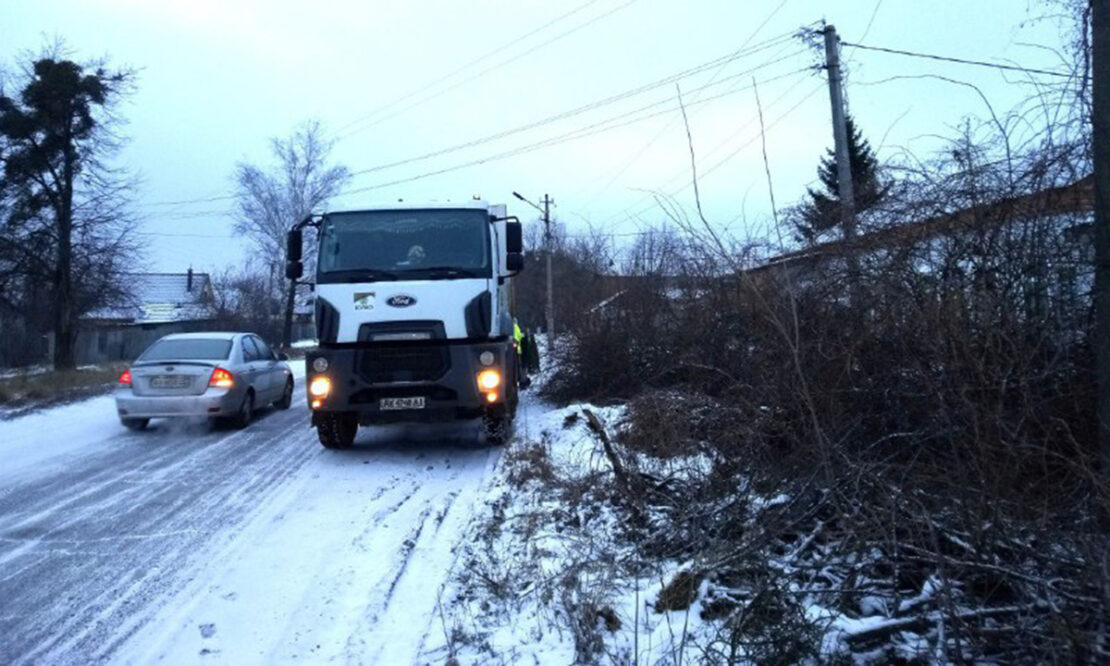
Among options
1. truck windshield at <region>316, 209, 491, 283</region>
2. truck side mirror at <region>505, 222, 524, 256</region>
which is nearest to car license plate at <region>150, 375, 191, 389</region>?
truck windshield at <region>316, 209, 491, 283</region>

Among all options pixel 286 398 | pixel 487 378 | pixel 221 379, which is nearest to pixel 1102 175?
pixel 487 378

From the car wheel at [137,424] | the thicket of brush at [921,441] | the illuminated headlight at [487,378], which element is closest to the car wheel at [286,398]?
the car wheel at [137,424]

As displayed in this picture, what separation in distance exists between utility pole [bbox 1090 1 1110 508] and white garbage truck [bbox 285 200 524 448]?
6.30 meters

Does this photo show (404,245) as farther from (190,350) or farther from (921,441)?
(921,441)

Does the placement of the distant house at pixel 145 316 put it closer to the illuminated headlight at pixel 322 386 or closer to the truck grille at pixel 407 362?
the illuminated headlight at pixel 322 386

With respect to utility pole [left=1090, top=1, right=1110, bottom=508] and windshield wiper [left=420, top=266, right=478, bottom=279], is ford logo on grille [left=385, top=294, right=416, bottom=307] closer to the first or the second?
windshield wiper [left=420, top=266, right=478, bottom=279]

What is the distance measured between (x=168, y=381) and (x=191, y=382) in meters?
0.35

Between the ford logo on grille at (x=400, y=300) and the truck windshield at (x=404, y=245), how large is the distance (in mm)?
255

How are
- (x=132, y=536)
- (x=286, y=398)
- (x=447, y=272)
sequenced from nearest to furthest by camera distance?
(x=132, y=536), (x=447, y=272), (x=286, y=398)

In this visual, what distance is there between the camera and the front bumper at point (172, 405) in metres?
11.8

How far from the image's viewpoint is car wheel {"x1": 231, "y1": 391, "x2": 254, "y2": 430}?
12562mm

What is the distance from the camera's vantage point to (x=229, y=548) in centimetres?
620

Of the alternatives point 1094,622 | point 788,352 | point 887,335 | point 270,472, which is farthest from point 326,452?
point 1094,622

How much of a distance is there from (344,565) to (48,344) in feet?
144
